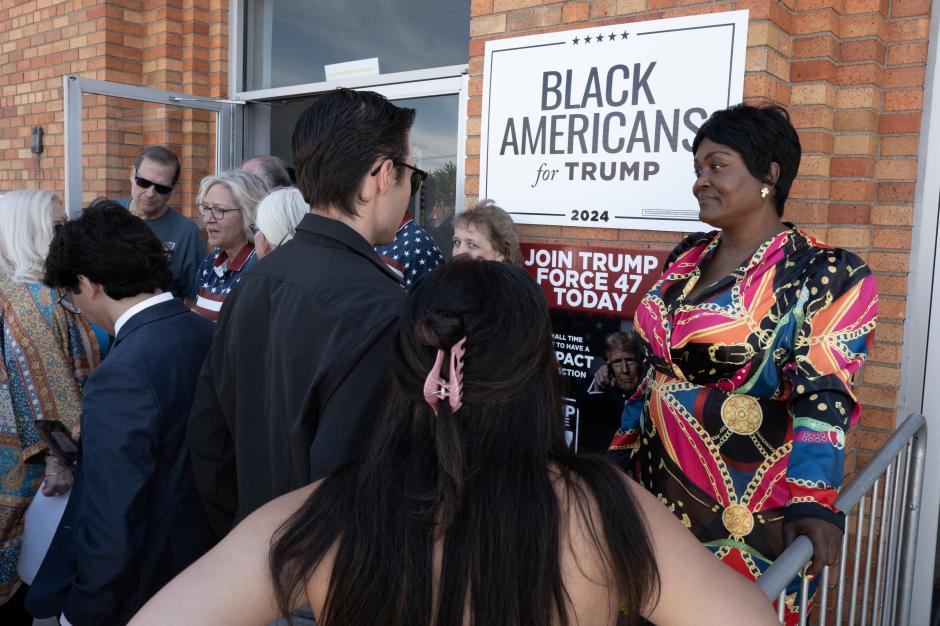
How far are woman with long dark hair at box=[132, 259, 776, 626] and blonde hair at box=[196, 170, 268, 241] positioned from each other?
2681 millimetres

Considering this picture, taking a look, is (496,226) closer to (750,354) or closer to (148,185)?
(750,354)

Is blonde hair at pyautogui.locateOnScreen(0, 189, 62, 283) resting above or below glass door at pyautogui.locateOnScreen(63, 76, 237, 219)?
below

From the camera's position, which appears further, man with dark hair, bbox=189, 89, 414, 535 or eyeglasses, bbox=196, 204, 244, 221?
eyeglasses, bbox=196, 204, 244, 221

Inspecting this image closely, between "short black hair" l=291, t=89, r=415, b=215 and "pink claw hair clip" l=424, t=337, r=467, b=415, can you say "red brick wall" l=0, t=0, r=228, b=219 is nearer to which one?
"short black hair" l=291, t=89, r=415, b=215

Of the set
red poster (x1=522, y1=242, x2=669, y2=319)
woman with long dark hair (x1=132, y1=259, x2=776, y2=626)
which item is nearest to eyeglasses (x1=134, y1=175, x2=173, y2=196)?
red poster (x1=522, y1=242, x2=669, y2=319)

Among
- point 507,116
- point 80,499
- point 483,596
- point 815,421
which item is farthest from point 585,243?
point 483,596

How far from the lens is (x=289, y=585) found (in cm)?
104

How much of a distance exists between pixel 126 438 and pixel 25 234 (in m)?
1.28

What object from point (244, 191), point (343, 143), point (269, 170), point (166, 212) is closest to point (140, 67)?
point (166, 212)

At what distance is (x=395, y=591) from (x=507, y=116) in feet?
8.53

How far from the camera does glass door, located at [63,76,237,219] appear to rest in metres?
5.19

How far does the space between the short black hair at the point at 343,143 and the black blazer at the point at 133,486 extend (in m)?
0.66

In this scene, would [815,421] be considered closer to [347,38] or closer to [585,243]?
[585,243]

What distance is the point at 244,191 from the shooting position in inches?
141
